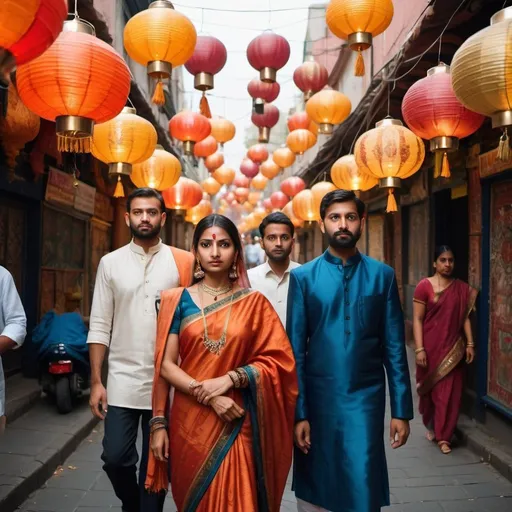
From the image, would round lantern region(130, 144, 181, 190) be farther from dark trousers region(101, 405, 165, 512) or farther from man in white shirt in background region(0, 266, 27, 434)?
dark trousers region(101, 405, 165, 512)

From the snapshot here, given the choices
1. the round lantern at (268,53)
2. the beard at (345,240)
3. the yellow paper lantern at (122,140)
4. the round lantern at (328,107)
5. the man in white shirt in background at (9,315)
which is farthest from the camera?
the round lantern at (328,107)

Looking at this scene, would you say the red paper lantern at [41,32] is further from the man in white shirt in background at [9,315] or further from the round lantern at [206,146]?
the round lantern at [206,146]

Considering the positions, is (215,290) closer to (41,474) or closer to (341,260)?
(341,260)

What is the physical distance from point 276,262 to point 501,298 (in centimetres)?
256

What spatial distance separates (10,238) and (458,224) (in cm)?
619

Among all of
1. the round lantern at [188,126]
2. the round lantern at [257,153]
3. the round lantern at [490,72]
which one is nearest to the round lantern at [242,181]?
the round lantern at [257,153]

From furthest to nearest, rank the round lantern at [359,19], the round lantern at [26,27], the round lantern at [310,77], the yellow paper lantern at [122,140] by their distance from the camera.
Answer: the round lantern at [310,77] → the round lantern at [359,19] → the yellow paper lantern at [122,140] → the round lantern at [26,27]

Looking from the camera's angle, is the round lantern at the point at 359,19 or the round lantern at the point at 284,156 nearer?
the round lantern at the point at 359,19

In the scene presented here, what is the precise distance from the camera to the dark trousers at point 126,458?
3311mm

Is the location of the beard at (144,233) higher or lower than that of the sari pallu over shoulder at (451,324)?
higher

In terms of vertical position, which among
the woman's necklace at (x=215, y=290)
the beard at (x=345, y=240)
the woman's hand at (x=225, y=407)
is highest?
the beard at (x=345, y=240)

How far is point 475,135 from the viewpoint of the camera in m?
6.38

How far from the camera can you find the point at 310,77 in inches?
355

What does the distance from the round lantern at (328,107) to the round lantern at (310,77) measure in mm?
964
